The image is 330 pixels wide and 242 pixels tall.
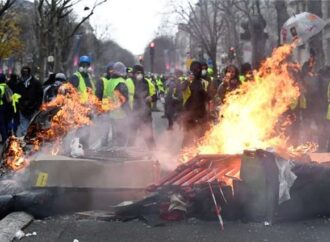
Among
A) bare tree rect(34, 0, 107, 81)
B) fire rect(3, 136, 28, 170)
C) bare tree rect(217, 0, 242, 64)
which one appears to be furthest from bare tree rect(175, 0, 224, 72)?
fire rect(3, 136, 28, 170)

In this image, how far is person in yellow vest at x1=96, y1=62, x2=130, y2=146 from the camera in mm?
10383

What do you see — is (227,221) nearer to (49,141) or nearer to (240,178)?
(240,178)

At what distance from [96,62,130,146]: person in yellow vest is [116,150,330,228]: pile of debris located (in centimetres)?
360

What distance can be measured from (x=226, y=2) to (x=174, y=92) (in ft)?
85.8

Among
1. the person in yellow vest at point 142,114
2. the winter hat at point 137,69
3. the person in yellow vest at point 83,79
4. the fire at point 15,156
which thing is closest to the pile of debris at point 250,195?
the fire at point 15,156

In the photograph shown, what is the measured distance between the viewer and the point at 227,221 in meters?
6.77

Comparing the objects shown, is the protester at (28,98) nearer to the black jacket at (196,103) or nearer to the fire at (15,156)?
the black jacket at (196,103)

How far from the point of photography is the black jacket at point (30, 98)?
13.6m

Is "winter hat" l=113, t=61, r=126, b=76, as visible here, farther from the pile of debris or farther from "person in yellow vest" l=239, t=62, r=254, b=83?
the pile of debris

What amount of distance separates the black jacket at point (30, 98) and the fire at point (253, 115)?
18.0ft

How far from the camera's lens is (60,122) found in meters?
8.65

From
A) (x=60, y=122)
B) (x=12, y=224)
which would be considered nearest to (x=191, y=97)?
(x=60, y=122)

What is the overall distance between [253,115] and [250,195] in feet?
6.34

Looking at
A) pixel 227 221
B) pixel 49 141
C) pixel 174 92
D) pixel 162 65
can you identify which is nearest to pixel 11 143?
pixel 49 141
